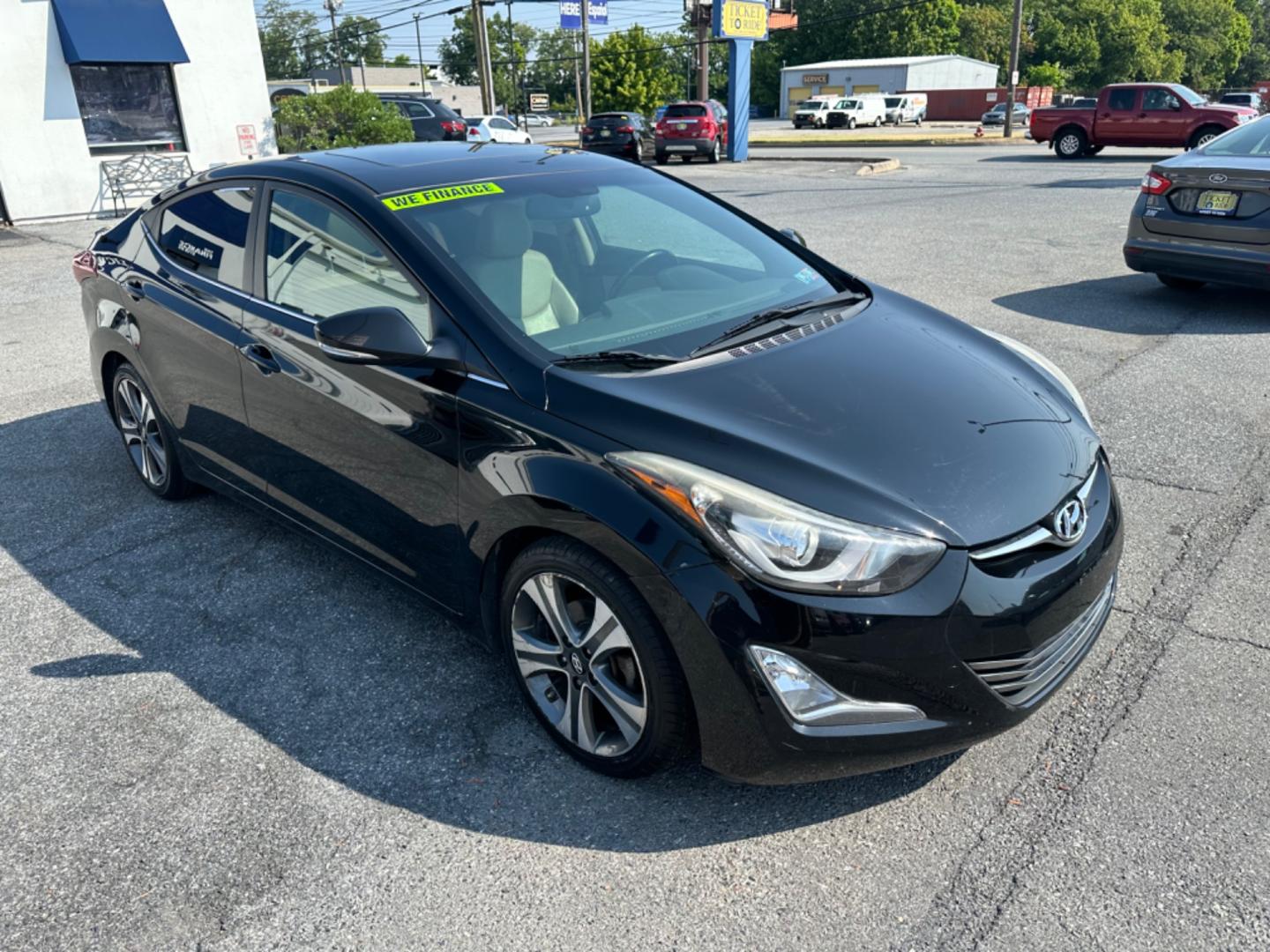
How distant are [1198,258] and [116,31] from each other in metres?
15.5

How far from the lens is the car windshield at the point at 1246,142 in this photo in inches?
290

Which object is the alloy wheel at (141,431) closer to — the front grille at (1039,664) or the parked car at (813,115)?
the front grille at (1039,664)

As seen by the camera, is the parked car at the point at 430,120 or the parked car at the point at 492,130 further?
the parked car at the point at 492,130

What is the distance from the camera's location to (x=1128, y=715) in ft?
9.65

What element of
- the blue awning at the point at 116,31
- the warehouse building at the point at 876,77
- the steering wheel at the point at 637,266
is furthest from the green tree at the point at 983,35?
the steering wheel at the point at 637,266

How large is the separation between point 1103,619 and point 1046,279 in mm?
6954

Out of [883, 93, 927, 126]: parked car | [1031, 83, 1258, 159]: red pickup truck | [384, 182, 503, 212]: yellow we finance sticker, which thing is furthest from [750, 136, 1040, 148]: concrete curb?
[384, 182, 503, 212]: yellow we finance sticker

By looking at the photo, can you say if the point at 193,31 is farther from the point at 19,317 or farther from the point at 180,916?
the point at 180,916

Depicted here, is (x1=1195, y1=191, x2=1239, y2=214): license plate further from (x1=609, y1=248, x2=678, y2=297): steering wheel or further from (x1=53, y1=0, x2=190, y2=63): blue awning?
(x1=53, y1=0, x2=190, y2=63): blue awning

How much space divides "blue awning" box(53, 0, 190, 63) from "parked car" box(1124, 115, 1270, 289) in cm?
1484

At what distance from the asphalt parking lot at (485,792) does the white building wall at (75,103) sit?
44.4ft

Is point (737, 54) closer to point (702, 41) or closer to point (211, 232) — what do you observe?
point (702, 41)

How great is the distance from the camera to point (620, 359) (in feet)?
9.50

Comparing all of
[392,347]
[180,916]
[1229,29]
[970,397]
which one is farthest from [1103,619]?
[1229,29]
